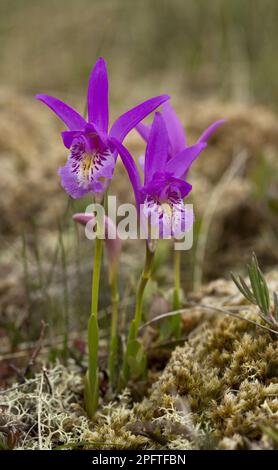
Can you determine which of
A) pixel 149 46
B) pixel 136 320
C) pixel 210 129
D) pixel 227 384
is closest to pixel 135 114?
pixel 210 129

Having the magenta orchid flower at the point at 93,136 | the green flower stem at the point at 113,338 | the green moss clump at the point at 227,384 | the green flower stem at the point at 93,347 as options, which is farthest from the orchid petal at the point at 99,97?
the green moss clump at the point at 227,384

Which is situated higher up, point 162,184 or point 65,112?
point 65,112

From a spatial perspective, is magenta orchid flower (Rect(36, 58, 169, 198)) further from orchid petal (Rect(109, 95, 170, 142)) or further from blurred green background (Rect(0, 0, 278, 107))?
blurred green background (Rect(0, 0, 278, 107))

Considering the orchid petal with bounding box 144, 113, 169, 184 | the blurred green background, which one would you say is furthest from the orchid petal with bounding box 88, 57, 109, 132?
the blurred green background

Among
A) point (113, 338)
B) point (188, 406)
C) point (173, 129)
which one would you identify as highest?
point (173, 129)

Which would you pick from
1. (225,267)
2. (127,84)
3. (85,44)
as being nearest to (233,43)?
(127,84)

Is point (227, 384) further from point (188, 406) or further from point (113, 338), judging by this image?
point (113, 338)

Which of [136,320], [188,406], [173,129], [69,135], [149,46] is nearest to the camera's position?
[69,135]
